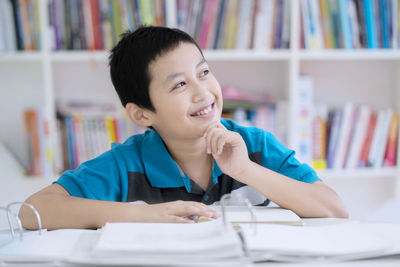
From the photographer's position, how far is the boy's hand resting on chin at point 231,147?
1033mm

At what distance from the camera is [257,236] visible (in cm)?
69

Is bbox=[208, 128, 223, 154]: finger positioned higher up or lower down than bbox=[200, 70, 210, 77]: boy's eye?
lower down

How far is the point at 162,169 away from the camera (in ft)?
3.97

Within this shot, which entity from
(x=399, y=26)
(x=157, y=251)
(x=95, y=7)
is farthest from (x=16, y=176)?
(x=399, y=26)

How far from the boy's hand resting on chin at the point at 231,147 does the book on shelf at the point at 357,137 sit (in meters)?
1.14

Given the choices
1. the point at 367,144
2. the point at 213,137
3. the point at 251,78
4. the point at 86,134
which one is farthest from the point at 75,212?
the point at 367,144

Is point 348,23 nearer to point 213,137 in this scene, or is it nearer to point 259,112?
point 259,112

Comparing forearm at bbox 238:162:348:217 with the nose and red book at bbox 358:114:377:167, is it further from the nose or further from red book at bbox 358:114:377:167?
red book at bbox 358:114:377:167

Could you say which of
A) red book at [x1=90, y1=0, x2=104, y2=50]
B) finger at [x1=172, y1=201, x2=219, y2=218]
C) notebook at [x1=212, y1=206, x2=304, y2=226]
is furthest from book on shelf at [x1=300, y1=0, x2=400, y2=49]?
finger at [x1=172, y1=201, x2=219, y2=218]

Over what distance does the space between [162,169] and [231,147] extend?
9.0 inches

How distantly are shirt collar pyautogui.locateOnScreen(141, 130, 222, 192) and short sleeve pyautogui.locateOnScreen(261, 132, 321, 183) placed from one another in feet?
0.46

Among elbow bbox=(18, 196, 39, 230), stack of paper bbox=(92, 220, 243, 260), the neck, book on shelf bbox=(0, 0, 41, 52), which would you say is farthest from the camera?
book on shelf bbox=(0, 0, 41, 52)

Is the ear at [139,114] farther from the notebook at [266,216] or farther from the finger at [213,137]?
the notebook at [266,216]

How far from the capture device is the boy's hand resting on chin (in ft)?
3.39
